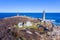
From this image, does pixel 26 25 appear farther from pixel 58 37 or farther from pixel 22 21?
pixel 58 37

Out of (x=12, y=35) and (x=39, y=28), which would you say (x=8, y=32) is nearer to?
(x=12, y=35)

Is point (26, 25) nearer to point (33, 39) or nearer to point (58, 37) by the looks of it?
point (33, 39)

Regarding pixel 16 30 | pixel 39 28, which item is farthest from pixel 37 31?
pixel 16 30

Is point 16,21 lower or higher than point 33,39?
higher

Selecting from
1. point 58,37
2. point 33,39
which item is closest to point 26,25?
point 33,39

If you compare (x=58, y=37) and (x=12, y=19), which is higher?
(x=12, y=19)

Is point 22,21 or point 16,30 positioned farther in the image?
point 22,21

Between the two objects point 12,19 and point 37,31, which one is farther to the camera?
point 12,19

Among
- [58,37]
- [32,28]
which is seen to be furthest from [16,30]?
[58,37]
